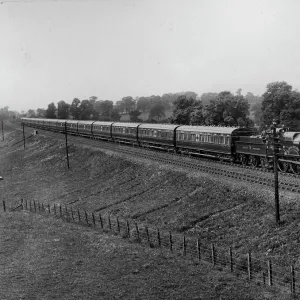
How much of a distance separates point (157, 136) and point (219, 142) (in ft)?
45.6

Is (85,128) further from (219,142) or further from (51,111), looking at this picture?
(51,111)

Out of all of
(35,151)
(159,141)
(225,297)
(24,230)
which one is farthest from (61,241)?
(35,151)

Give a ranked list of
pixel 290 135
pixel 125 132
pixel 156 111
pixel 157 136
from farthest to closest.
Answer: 1. pixel 156 111
2. pixel 125 132
3. pixel 157 136
4. pixel 290 135

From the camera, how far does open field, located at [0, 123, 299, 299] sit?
17.6 meters

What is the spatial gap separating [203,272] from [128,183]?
22.1 m

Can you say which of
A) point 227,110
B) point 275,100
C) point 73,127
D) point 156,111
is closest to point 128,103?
point 156,111

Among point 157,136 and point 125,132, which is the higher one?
point 125,132

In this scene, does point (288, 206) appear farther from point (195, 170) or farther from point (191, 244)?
point (195, 170)

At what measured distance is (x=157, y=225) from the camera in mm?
27609

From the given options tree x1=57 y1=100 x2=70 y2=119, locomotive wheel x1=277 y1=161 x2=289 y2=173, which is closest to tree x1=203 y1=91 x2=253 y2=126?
locomotive wheel x1=277 y1=161 x2=289 y2=173

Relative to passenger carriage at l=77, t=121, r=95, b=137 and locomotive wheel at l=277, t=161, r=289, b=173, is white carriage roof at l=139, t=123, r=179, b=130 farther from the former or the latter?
passenger carriage at l=77, t=121, r=95, b=137

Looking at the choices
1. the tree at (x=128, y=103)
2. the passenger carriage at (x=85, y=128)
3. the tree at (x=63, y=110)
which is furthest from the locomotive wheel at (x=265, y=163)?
the tree at (x=128, y=103)

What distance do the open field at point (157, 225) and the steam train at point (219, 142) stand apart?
4.57 m

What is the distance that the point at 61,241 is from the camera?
25.2 m
